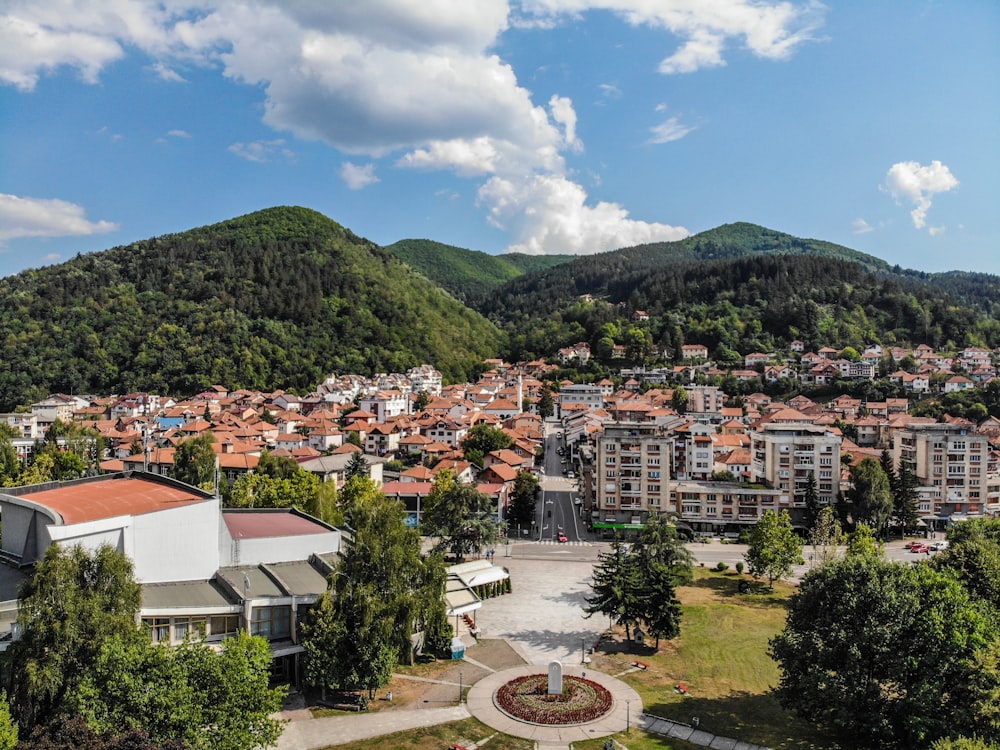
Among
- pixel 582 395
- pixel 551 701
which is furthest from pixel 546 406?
pixel 551 701

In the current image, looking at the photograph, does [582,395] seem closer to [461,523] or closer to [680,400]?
[680,400]

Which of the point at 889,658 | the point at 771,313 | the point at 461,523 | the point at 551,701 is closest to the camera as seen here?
the point at 889,658

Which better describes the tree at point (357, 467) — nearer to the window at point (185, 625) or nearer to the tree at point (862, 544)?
the window at point (185, 625)

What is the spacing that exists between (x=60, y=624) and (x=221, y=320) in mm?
104064

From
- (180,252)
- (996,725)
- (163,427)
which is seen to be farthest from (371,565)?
(180,252)

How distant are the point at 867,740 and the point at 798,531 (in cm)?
3242

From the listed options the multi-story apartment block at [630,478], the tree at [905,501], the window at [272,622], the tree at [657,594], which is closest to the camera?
the window at [272,622]

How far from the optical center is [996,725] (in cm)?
1675

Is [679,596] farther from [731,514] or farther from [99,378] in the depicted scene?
[99,378]

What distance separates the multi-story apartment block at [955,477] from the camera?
170 feet

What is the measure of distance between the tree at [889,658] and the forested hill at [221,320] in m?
97.0

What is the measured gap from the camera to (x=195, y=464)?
44469 mm

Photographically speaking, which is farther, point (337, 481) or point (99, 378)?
point (99, 378)

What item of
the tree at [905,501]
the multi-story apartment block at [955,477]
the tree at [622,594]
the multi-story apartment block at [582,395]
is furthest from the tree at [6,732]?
the multi-story apartment block at [582,395]
